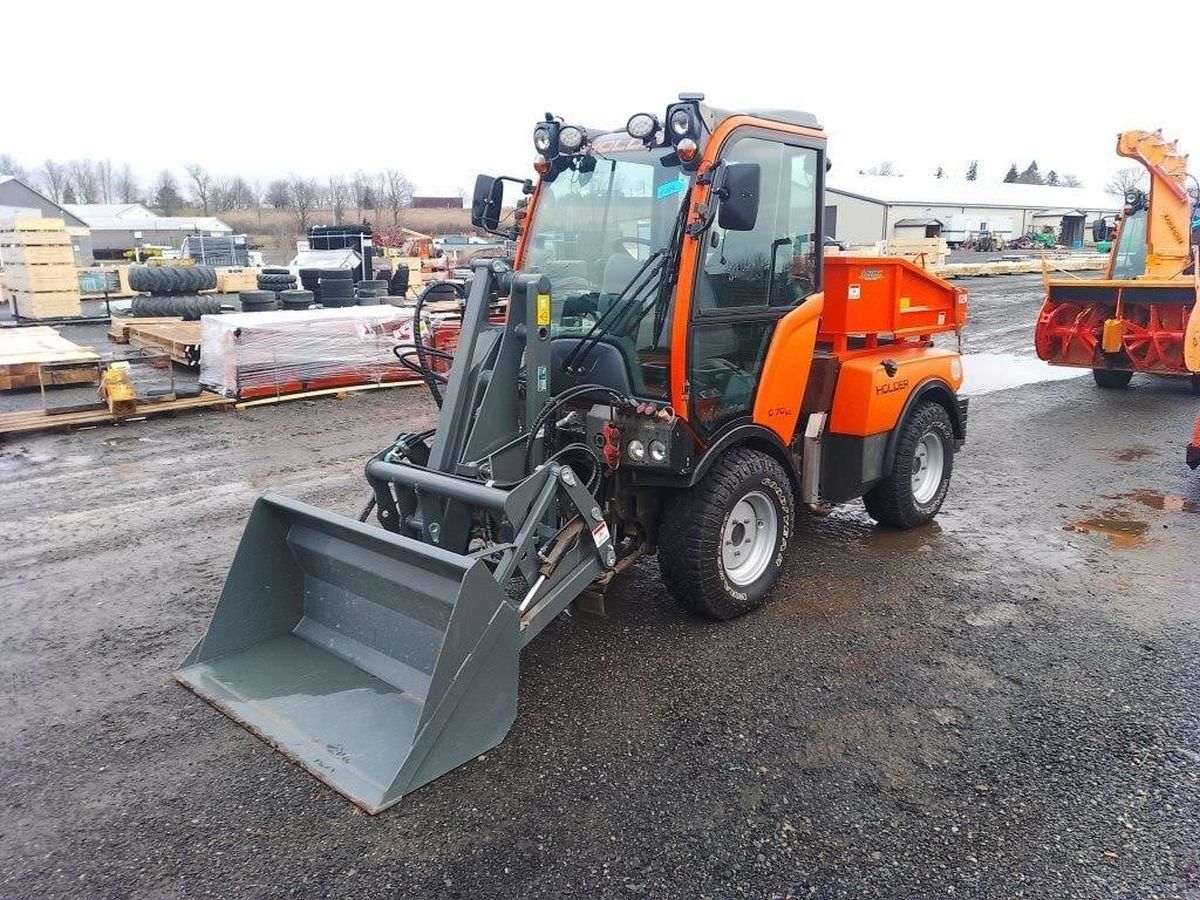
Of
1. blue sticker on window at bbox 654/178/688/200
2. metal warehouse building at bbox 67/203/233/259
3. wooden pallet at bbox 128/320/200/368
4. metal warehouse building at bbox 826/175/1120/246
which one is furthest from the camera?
metal warehouse building at bbox 67/203/233/259

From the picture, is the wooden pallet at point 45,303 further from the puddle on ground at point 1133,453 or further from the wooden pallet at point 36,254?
the puddle on ground at point 1133,453

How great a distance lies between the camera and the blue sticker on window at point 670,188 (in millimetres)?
4195

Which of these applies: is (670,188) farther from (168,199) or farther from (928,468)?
(168,199)

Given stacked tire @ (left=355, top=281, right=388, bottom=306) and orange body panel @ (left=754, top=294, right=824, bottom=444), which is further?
stacked tire @ (left=355, top=281, right=388, bottom=306)

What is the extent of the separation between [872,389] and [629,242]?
185 centimetres

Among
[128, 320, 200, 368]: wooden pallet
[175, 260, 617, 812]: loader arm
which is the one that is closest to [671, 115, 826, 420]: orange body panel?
[175, 260, 617, 812]: loader arm

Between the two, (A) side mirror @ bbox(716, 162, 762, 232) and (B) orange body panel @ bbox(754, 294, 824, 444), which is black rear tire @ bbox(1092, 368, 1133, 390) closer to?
(B) orange body panel @ bbox(754, 294, 824, 444)

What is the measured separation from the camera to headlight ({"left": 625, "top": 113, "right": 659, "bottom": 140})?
3.91 metres

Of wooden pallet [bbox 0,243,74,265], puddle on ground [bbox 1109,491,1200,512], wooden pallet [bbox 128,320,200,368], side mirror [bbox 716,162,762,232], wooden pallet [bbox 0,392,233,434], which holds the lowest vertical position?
puddle on ground [bbox 1109,491,1200,512]

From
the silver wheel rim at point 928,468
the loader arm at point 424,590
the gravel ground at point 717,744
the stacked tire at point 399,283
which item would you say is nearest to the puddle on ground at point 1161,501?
the gravel ground at point 717,744

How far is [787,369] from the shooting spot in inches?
185

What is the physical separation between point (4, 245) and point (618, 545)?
20271 millimetres

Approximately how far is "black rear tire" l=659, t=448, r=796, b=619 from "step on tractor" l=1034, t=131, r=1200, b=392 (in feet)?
27.7

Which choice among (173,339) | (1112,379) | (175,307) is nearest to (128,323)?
(175,307)
